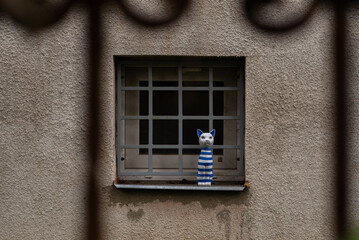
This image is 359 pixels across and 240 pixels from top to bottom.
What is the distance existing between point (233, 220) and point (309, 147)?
0.97m

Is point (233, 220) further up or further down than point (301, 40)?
further down

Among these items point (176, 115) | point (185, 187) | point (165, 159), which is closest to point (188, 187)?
point (185, 187)

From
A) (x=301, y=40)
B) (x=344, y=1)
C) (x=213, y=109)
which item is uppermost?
(x=344, y=1)

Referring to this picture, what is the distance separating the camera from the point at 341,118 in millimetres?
3107

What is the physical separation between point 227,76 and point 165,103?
67 cm

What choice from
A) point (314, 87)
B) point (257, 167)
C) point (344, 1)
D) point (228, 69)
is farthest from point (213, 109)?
point (344, 1)

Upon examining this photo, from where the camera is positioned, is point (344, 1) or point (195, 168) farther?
point (195, 168)

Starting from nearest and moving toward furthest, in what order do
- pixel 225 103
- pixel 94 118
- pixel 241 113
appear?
pixel 94 118, pixel 241 113, pixel 225 103

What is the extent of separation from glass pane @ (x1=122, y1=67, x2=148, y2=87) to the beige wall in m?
0.27

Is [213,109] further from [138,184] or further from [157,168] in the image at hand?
[138,184]

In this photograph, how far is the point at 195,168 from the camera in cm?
343

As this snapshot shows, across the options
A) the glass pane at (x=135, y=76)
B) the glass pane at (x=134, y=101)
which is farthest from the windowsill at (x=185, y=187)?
the glass pane at (x=135, y=76)

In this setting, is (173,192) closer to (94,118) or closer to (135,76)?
(94,118)

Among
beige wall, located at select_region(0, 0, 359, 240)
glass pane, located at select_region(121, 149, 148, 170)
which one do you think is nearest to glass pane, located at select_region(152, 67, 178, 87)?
beige wall, located at select_region(0, 0, 359, 240)
